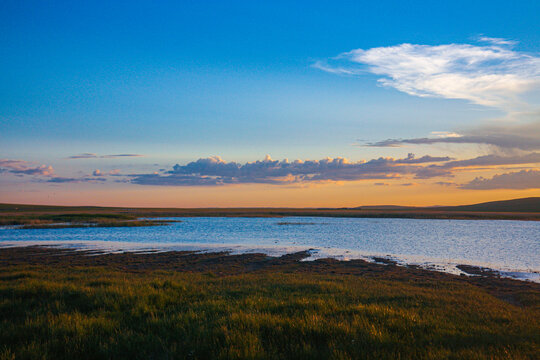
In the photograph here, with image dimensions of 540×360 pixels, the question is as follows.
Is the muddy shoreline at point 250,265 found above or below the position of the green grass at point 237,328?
below

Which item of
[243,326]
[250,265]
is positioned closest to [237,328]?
[243,326]

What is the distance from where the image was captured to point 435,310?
10102 millimetres

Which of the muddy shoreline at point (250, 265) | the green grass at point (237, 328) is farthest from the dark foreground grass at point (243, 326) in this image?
the muddy shoreline at point (250, 265)

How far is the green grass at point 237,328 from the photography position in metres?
6.23

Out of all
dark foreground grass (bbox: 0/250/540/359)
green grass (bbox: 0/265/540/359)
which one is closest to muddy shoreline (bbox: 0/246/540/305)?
dark foreground grass (bbox: 0/250/540/359)

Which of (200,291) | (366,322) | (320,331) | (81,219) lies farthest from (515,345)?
(81,219)

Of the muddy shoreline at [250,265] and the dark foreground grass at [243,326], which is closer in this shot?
the dark foreground grass at [243,326]

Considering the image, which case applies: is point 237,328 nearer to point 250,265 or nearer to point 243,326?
point 243,326

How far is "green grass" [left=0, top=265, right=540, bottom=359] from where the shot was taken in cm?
623

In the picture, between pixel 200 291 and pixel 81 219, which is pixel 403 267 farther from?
pixel 81 219

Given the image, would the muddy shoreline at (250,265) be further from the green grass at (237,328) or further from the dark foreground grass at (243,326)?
the green grass at (237,328)

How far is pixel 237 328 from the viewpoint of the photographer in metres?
7.21

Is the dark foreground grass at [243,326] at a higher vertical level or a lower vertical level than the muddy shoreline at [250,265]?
higher

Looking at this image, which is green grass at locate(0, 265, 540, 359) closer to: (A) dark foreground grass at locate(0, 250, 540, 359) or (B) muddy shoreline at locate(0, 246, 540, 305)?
(A) dark foreground grass at locate(0, 250, 540, 359)
